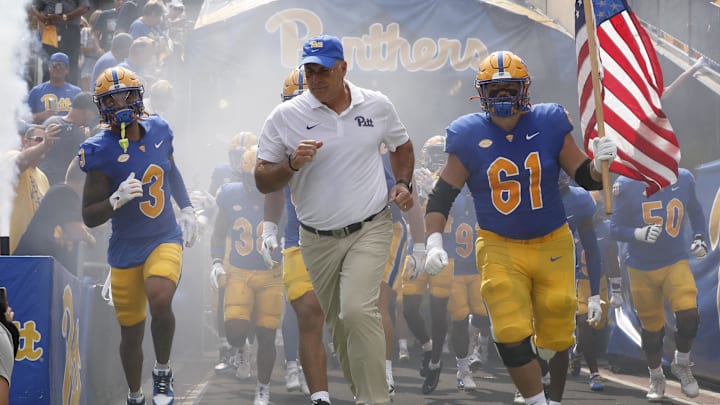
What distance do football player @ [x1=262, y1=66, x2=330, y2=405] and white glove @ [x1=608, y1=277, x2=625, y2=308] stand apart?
626cm

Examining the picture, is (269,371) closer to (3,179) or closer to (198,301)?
(3,179)

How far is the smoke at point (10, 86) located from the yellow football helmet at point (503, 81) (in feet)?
14.8

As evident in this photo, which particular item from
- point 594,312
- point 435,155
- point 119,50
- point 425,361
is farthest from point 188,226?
point 119,50

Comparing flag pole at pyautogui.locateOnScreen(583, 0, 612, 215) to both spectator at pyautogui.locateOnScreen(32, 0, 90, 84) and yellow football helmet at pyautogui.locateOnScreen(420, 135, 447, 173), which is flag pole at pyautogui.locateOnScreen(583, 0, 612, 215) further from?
spectator at pyautogui.locateOnScreen(32, 0, 90, 84)

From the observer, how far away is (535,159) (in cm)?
743

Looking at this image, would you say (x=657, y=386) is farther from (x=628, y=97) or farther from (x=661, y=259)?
(x=628, y=97)

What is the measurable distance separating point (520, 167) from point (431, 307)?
17.6 feet

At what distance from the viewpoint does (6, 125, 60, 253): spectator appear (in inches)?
397

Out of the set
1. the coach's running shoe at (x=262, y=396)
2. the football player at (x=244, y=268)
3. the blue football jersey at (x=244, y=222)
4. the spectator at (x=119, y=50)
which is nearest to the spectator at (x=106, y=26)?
the spectator at (x=119, y=50)

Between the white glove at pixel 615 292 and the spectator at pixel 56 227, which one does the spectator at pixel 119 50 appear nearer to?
the spectator at pixel 56 227

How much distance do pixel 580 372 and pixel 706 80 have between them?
4740 mm

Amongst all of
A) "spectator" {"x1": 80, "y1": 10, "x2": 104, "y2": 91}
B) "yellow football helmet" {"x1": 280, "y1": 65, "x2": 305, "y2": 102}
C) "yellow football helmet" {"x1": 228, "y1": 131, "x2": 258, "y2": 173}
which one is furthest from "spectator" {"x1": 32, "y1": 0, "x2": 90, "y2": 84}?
"yellow football helmet" {"x1": 280, "y1": 65, "x2": 305, "y2": 102}

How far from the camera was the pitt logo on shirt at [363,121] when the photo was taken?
682cm

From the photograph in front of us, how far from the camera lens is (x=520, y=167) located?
745 centimetres
